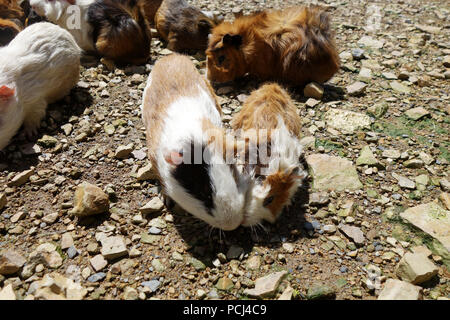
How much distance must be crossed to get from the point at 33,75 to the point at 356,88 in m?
3.32

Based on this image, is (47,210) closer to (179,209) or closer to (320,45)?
(179,209)

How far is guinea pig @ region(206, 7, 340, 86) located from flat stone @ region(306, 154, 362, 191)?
1182mm

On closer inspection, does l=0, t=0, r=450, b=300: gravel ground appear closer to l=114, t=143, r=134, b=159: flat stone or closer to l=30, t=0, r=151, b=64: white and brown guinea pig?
l=114, t=143, r=134, b=159: flat stone

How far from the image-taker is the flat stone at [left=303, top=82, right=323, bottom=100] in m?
3.74

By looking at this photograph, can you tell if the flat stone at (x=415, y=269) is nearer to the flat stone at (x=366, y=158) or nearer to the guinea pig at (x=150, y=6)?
the flat stone at (x=366, y=158)

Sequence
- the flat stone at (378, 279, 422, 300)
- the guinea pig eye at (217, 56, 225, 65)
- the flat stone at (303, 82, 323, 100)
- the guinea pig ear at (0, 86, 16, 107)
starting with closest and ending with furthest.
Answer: the flat stone at (378, 279, 422, 300) → the guinea pig ear at (0, 86, 16, 107) → the flat stone at (303, 82, 323, 100) → the guinea pig eye at (217, 56, 225, 65)

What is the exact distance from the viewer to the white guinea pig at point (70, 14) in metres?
4.39

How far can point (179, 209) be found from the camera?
2.70 meters

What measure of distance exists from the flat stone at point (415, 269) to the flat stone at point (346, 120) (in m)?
1.45

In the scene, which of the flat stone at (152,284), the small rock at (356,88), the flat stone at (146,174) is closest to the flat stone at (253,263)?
the flat stone at (152,284)

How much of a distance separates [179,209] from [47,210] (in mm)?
1029

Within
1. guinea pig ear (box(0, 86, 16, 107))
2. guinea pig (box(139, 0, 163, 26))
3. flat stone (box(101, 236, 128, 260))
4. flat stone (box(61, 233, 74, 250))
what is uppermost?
guinea pig (box(139, 0, 163, 26))

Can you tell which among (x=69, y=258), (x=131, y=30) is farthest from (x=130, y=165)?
(x=131, y=30)

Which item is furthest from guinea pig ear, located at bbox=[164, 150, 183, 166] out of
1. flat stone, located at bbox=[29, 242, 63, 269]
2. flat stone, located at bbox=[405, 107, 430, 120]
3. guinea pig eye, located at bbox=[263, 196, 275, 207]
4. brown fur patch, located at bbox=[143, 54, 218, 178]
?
flat stone, located at bbox=[405, 107, 430, 120]
